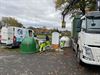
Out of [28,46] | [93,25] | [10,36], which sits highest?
[93,25]

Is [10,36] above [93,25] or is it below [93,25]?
below

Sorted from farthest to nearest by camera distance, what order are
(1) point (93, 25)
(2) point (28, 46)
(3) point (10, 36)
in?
(3) point (10, 36), (2) point (28, 46), (1) point (93, 25)

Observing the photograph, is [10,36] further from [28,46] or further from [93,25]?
[93,25]

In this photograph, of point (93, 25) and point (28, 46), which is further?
point (28, 46)

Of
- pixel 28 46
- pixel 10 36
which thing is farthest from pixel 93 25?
pixel 10 36

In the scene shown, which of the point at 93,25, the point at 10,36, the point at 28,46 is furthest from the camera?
the point at 10,36

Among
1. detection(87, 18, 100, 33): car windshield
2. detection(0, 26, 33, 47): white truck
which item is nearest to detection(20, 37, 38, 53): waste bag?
detection(0, 26, 33, 47): white truck

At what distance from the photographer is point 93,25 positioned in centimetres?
1075

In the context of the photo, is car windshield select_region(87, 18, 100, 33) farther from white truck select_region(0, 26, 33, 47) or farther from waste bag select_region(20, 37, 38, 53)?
white truck select_region(0, 26, 33, 47)

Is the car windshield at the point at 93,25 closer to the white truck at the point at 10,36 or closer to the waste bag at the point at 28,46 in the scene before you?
the waste bag at the point at 28,46

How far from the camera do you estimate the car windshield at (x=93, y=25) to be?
10.4 metres

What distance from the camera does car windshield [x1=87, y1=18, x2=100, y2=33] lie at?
1040cm

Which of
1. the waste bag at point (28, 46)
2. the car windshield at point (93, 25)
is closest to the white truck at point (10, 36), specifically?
the waste bag at point (28, 46)

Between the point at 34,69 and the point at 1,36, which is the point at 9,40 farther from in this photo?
the point at 34,69
